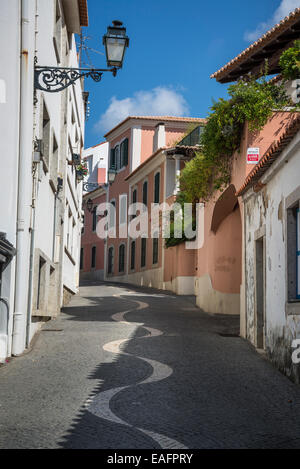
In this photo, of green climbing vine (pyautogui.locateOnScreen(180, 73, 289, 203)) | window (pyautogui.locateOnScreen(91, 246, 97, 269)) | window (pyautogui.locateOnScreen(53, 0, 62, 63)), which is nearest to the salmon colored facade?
window (pyautogui.locateOnScreen(91, 246, 97, 269))

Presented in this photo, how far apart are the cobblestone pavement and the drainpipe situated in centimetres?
62

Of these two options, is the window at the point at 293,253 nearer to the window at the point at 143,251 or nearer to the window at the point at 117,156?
the window at the point at 143,251

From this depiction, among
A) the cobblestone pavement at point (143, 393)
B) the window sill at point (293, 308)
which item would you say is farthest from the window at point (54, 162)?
the window sill at point (293, 308)

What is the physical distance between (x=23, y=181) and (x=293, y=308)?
190 inches

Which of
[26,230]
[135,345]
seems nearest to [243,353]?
[135,345]

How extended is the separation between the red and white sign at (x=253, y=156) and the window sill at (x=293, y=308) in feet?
18.1

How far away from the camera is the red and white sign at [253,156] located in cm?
1433

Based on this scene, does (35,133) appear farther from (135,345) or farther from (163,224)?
(163,224)

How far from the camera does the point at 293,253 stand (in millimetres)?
9664

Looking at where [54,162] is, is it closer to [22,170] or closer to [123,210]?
Answer: [22,170]

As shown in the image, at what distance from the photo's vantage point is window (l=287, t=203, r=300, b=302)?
9.57 m
